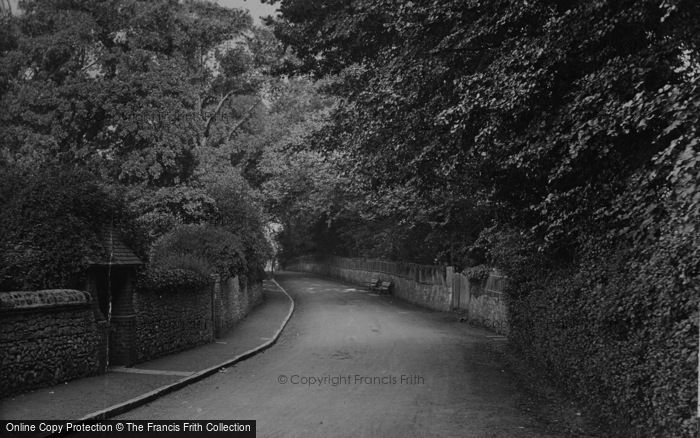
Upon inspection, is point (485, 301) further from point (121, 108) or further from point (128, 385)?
point (121, 108)

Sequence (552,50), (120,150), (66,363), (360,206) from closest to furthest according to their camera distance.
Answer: (552,50)
(66,363)
(120,150)
(360,206)

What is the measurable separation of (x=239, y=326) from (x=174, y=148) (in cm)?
988

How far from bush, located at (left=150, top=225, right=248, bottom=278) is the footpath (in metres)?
3.11

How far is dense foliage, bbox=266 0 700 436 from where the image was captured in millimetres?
5602

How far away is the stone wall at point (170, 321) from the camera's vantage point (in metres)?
13.0

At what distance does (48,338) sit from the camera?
32.1 ft

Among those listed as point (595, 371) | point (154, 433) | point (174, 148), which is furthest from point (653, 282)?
point (174, 148)

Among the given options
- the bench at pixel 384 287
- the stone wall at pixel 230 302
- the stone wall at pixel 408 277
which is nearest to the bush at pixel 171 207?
the stone wall at pixel 230 302

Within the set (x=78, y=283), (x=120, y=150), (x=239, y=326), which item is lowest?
(x=239, y=326)

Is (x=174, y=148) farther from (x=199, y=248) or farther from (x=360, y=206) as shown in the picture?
(x=360, y=206)

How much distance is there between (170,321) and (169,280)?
41.1 inches

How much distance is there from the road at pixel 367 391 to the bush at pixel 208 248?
368 centimetres

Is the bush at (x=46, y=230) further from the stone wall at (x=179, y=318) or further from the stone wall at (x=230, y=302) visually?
the stone wall at (x=230, y=302)

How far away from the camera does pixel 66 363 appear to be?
33.7 feet
